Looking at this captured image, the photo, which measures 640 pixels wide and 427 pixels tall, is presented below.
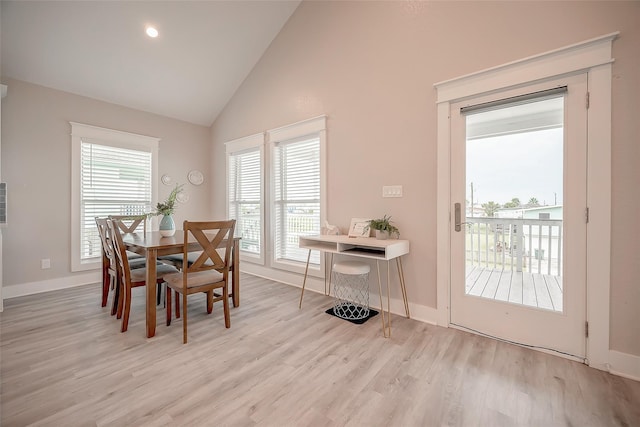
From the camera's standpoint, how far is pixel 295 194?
12.6 ft

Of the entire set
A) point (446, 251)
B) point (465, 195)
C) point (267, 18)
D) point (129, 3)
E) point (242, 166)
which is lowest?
point (446, 251)

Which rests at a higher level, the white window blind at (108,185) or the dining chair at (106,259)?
the white window blind at (108,185)

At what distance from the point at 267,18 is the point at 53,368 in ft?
13.8

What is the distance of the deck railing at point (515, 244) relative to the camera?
2.07 metres

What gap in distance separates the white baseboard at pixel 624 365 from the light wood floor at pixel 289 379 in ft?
0.26

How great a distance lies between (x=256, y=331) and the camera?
7.91 feet

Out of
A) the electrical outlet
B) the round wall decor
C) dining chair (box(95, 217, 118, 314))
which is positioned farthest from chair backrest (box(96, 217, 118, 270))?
the electrical outlet

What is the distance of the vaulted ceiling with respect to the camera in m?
3.00

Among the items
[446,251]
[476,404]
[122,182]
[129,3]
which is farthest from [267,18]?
[476,404]

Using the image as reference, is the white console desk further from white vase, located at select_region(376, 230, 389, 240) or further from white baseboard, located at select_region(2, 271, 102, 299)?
white baseboard, located at select_region(2, 271, 102, 299)

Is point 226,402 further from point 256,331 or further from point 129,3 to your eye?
point 129,3

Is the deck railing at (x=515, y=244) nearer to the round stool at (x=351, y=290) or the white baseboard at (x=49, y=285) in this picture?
the round stool at (x=351, y=290)

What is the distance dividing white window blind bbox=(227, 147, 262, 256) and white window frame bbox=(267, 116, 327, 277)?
270 millimetres

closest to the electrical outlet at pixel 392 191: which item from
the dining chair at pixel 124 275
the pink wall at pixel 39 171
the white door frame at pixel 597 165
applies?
the white door frame at pixel 597 165
